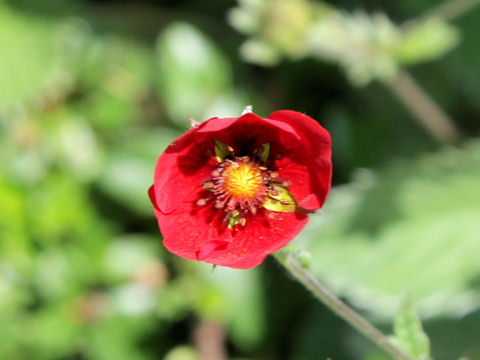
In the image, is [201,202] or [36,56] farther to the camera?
[36,56]

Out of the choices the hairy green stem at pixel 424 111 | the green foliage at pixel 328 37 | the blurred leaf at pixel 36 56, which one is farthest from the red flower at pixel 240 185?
the blurred leaf at pixel 36 56

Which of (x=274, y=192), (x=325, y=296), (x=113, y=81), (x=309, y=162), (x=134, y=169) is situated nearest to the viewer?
(x=325, y=296)

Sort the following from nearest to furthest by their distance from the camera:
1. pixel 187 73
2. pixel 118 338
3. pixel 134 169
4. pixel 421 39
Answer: pixel 421 39 < pixel 118 338 < pixel 134 169 < pixel 187 73

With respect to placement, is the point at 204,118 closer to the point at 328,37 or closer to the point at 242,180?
the point at 328,37

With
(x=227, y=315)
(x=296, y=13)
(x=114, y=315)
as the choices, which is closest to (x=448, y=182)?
(x=296, y=13)

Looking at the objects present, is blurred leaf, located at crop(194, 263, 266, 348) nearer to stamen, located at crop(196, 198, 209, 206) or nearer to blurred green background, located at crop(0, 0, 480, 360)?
blurred green background, located at crop(0, 0, 480, 360)

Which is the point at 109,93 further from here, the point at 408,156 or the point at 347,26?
the point at 408,156

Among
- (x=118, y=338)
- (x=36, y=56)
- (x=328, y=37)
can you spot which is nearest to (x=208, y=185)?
(x=328, y=37)
